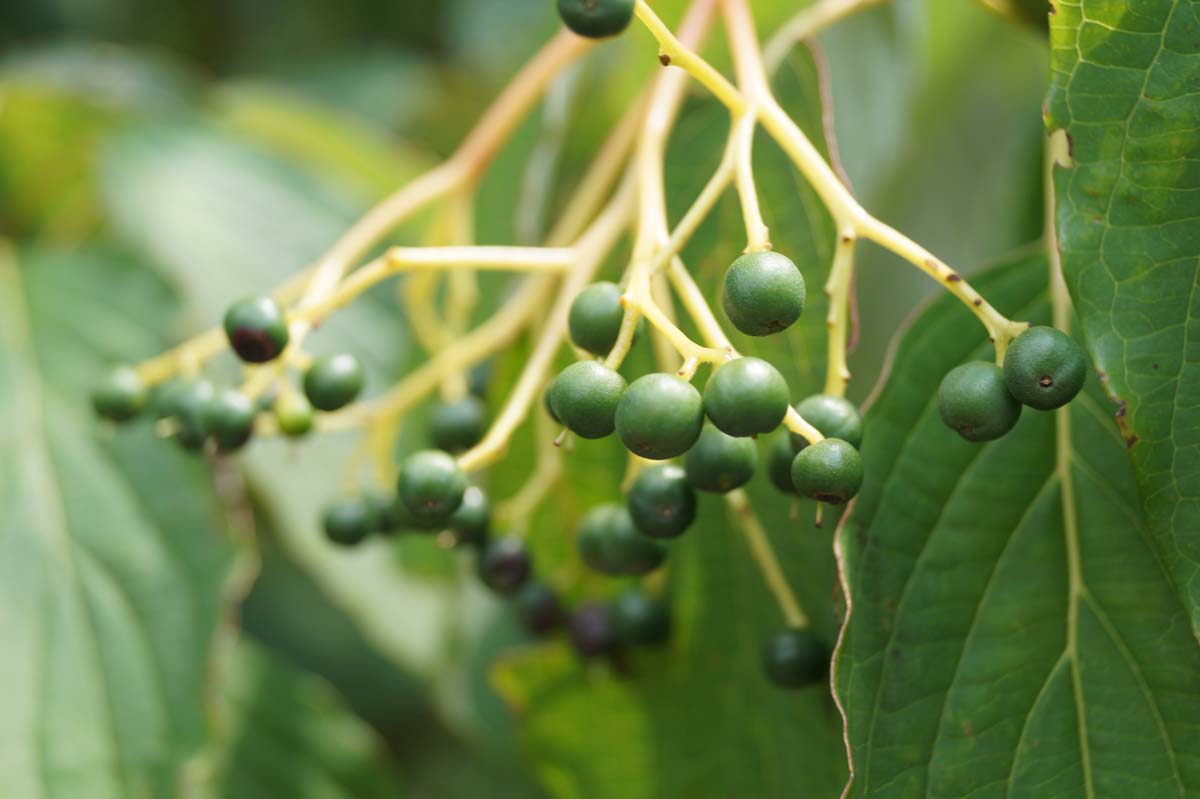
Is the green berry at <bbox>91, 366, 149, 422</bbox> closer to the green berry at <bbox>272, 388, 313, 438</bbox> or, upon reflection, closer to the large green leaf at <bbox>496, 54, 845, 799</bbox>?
the green berry at <bbox>272, 388, 313, 438</bbox>

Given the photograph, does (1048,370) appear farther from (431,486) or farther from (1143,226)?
(431,486)

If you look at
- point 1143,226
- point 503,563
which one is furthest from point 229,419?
point 1143,226

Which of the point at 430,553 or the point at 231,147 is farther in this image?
the point at 231,147

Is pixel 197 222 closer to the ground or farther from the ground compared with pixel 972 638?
farther from the ground

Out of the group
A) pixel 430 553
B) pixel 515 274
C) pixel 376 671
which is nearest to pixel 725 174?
pixel 515 274

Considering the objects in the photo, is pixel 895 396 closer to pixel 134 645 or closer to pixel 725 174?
pixel 725 174

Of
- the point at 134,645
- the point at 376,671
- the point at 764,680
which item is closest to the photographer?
the point at 764,680
